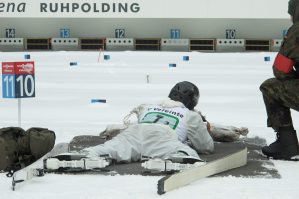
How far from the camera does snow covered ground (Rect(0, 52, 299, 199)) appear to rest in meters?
3.67

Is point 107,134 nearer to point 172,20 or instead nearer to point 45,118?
point 45,118

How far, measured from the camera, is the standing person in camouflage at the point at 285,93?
481 centimetres

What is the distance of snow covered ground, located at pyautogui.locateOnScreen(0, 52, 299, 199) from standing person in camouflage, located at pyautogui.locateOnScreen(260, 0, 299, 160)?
19cm

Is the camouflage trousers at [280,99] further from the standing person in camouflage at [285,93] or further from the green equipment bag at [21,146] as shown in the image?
the green equipment bag at [21,146]

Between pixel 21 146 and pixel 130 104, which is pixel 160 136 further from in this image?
pixel 130 104

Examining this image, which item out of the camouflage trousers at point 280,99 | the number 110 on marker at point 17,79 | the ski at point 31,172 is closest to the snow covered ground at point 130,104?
the ski at point 31,172

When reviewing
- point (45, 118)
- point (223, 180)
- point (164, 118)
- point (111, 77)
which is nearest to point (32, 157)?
point (164, 118)

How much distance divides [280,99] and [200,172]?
52.1 inches

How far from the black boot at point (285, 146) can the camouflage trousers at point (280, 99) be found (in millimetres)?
60

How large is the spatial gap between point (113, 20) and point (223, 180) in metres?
17.7

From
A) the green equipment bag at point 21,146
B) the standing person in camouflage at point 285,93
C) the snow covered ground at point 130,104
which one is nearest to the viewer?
the snow covered ground at point 130,104

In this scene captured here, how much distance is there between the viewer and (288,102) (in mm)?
4871

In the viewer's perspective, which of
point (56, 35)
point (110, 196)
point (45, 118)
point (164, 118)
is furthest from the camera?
point (56, 35)

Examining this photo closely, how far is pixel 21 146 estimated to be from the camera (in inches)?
170
